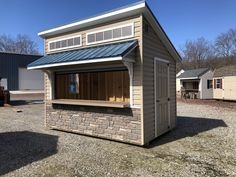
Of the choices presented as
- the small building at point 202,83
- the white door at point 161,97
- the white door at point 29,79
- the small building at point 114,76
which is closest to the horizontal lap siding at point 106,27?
the small building at point 114,76

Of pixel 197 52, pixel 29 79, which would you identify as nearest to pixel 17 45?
pixel 29 79

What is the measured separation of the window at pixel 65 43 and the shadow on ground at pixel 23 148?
2.91 m

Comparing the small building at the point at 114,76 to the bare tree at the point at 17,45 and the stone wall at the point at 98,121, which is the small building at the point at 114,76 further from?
the bare tree at the point at 17,45

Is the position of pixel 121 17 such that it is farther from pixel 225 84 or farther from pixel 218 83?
pixel 218 83

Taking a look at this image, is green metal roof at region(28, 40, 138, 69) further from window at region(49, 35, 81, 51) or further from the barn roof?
the barn roof

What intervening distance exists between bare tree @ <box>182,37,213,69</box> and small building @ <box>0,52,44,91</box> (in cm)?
2792

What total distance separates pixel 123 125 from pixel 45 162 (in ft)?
6.80

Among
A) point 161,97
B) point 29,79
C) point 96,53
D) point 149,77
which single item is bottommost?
point 161,97

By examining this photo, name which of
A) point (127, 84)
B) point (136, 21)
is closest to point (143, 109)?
point (127, 84)

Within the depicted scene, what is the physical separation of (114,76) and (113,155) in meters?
2.43

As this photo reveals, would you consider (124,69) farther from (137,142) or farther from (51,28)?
(51,28)

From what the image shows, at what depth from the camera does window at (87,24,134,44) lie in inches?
204

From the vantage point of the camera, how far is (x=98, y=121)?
5.73 m

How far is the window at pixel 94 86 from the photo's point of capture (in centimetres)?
586
